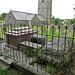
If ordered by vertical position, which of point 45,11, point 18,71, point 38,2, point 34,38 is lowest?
point 18,71

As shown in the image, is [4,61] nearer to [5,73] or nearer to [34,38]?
[5,73]

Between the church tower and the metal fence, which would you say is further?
the church tower

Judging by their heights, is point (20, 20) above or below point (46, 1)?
below

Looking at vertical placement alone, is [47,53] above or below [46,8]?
below

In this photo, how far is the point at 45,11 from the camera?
33.9m

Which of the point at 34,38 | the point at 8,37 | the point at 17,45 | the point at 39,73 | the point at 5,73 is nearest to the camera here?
the point at 39,73

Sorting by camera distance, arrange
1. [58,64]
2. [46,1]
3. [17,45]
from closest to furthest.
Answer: [58,64] → [17,45] → [46,1]

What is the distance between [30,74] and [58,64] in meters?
0.99

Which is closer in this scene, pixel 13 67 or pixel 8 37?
pixel 13 67

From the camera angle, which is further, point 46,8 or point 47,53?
point 46,8

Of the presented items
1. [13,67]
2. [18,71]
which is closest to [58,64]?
[18,71]

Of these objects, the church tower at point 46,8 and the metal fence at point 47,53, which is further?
the church tower at point 46,8

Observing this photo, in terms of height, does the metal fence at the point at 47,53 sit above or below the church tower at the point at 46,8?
below

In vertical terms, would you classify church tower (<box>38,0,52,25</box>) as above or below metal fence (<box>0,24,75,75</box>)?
above
